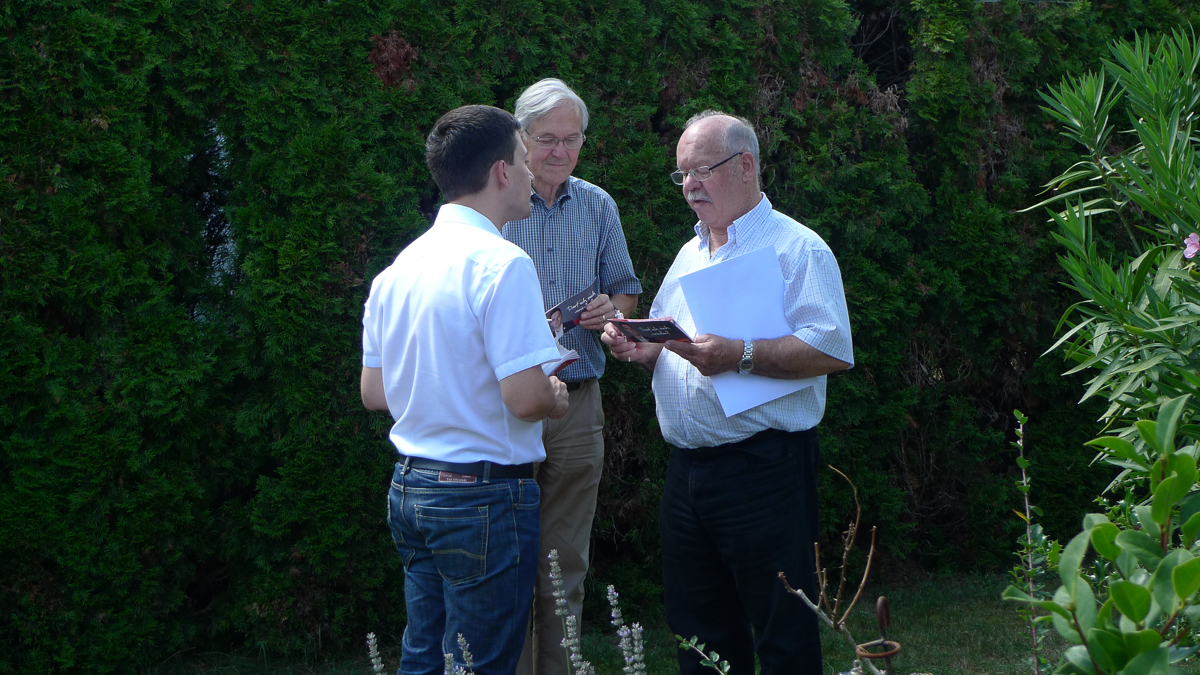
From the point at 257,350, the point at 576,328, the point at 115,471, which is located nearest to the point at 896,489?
the point at 576,328

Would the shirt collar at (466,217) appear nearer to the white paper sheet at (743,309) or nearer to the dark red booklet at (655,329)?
the dark red booklet at (655,329)

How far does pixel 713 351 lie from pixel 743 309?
17cm

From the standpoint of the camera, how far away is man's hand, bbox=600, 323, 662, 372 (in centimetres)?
311

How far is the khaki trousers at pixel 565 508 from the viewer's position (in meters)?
3.41

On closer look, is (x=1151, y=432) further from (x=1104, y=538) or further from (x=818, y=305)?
(x=818, y=305)

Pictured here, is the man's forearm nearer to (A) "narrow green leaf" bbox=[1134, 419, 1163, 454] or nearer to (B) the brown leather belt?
(B) the brown leather belt

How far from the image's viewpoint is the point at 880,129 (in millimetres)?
4852

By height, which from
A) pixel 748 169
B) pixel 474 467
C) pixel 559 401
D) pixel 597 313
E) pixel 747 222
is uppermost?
pixel 748 169

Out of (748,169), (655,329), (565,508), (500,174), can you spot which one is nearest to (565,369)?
(565,508)

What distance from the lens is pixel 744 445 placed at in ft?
9.36

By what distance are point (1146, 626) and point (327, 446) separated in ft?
11.9

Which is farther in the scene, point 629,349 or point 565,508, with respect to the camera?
point 565,508

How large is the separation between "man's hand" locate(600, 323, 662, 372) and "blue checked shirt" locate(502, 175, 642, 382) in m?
0.28

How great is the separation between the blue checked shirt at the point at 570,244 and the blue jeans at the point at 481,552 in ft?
3.73
